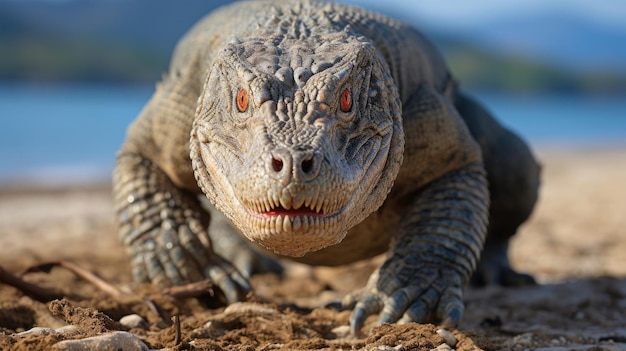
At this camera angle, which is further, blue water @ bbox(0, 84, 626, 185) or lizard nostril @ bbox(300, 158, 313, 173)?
blue water @ bbox(0, 84, 626, 185)

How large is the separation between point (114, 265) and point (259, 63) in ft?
13.3

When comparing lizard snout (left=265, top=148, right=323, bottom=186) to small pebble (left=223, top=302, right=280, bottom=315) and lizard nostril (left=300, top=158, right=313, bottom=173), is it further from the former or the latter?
small pebble (left=223, top=302, right=280, bottom=315)

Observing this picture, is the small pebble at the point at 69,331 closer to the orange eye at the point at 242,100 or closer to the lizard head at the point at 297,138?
the lizard head at the point at 297,138

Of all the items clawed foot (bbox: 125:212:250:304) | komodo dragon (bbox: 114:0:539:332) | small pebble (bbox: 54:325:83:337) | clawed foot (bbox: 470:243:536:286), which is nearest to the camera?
komodo dragon (bbox: 114:0:539:332)

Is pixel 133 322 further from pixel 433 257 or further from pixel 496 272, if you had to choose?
pixel 496 272

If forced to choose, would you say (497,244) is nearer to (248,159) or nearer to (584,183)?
(248,159)

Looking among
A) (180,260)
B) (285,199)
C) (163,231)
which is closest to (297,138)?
(285,199)

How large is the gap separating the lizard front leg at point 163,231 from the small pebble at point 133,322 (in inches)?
30.2

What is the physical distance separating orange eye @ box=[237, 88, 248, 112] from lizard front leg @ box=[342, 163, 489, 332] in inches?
53.4

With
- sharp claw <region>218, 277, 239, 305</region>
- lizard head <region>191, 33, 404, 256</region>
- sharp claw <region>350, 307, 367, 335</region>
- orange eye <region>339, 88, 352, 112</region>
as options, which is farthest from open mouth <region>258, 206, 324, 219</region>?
sharp claw <region>218, 277, 239, 305</region>

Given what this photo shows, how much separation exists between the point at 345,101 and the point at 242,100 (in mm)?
497

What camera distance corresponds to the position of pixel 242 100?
13.5 feet

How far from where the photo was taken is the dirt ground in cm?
415

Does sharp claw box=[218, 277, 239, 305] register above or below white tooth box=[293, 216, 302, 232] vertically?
below
